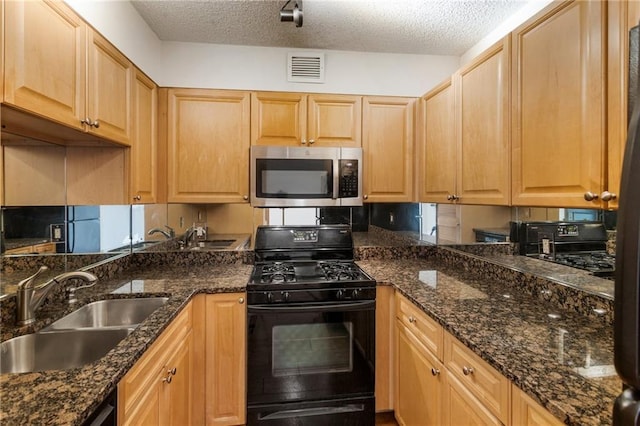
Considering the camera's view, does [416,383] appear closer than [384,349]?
Yes

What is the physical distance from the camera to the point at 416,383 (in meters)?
1.69

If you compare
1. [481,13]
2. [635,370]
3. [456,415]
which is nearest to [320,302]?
[456,415]

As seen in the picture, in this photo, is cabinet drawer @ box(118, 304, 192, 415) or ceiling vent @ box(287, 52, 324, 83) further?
ceiling vent @ box(287, 52, 324, 83)

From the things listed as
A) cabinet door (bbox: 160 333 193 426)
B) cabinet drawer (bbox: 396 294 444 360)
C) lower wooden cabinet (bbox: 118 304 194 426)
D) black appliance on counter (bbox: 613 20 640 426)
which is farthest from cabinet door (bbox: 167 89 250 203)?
black appliance on counter (bbox: 613 20 640 426)

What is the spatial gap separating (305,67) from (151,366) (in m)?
2.13

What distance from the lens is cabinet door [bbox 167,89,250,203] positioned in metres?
2.28

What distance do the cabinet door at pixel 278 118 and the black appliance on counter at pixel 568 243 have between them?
1525 mm

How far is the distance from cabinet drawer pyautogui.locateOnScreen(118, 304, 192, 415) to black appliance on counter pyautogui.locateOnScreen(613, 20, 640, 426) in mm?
1232

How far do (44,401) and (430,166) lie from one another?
2.23m

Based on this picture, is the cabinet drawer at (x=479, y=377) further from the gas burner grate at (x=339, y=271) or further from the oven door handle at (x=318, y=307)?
the gas burner grate at (x=339, y=271)

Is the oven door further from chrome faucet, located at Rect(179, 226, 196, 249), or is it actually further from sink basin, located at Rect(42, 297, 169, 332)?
chrome faucet, located at Rect(179, 226, 196, 249)

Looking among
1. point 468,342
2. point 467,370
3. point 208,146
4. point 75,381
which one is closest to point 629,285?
point 468,342

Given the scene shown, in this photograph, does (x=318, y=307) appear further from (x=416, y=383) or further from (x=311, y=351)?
(x=416, y=383)

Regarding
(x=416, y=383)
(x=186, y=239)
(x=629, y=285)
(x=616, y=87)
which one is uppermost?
(x=616, y=87)
